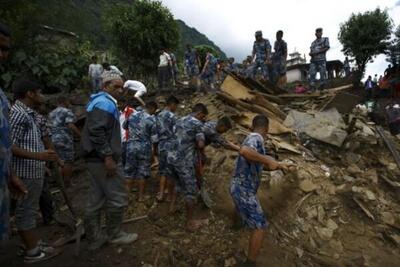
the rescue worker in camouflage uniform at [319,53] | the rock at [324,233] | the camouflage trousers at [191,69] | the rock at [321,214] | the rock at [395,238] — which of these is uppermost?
the camouflage trousers at [191,69]

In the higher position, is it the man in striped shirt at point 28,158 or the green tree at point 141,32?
the green tree at point 141,32

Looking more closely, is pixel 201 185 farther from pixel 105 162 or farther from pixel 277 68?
pixel 277 68

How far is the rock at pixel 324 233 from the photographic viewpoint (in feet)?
19.1

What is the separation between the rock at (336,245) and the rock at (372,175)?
84.3 inches

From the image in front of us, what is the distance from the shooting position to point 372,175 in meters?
7.42

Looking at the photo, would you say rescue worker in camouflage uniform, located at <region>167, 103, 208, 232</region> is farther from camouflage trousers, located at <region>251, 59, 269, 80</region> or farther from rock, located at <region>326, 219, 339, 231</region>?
camouflage trousers, located at <region>251, 59, 269, 80</region>

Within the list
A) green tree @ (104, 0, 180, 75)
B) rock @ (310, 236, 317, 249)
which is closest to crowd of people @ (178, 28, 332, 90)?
rock @ (310, 236, 317, 249)

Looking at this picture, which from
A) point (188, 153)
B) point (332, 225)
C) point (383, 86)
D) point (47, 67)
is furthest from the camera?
point (383, 86)

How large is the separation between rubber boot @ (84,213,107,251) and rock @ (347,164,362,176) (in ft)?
17.7

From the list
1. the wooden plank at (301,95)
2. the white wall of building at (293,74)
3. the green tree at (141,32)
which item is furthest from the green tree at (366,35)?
the wooden plank at (301,95)

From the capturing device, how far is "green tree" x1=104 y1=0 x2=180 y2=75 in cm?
1939

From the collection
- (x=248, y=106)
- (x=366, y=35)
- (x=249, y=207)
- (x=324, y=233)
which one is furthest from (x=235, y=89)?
(x=366, y=35)

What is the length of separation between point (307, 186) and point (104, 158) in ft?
13.8

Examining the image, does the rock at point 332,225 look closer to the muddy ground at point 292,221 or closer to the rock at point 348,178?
the muddy ground at point 292,221
